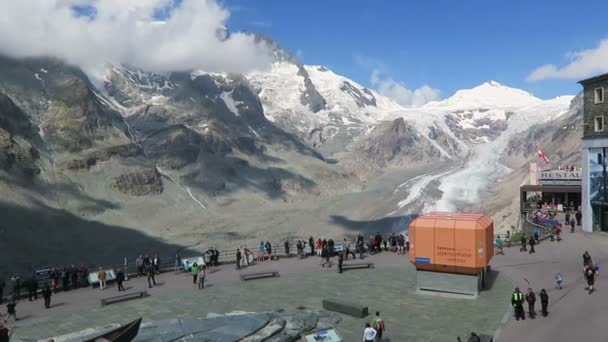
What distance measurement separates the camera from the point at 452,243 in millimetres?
25234

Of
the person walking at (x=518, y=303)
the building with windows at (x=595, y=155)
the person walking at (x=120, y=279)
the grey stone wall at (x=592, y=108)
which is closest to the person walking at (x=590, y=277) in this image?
the person walking at (x=518, y=303)

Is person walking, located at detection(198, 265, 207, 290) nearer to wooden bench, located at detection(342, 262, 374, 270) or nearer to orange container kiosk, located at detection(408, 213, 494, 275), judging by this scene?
wooden bench, located at detection(342, 262, 374, 270)

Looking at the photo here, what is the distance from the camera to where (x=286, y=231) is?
100062 mm

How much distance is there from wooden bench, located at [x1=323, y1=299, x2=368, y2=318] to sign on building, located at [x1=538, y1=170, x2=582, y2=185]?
41039mm

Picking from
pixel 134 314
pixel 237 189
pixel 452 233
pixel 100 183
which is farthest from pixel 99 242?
pixel 452 233

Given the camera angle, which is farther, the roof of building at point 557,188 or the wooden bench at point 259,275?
the roof of building at point 557,188

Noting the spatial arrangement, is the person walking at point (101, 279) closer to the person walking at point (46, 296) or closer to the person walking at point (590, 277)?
the person walking at point (46, 296)

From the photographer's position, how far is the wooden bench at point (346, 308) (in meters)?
22.5

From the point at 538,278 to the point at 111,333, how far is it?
22589mm

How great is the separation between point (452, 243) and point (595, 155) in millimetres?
22669

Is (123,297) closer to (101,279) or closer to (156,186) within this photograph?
(101,279)

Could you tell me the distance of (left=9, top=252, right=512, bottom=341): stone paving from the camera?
70.6 feet

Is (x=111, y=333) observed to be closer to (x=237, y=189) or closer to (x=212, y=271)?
(x=212, y=271)

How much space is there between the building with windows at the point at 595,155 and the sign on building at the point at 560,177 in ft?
43.0
